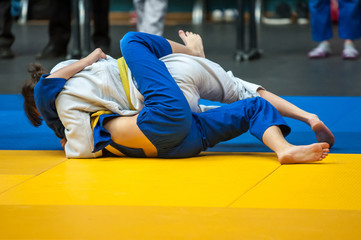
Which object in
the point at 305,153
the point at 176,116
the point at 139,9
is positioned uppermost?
the point at 139,9

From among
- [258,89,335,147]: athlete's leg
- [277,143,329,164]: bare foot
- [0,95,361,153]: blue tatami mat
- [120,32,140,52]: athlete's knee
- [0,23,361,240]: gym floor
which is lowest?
[0,95,361,153]: blue tatami mat

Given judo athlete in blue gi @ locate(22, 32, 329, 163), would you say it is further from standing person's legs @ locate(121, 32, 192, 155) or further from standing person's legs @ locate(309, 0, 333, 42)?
standing person's legs @ locate(309, 0, 333, 42)

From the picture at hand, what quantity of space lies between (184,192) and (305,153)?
0.52 m

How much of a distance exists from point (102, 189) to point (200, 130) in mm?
552

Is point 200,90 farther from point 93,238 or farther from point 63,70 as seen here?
point 93,238

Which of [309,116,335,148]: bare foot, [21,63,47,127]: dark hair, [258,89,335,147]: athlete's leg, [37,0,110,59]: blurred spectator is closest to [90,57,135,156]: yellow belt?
[21,63,47,127]: dark hair

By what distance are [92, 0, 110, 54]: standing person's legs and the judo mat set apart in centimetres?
334

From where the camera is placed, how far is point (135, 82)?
8.07 ft

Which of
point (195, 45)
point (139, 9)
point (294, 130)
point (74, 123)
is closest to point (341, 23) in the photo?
point (139, 9)

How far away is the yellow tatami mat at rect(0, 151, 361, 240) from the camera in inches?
65.3

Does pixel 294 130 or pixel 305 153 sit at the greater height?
pixel 305 153

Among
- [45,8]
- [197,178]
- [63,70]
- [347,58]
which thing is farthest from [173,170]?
[45,8]

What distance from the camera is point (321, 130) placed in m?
2.48

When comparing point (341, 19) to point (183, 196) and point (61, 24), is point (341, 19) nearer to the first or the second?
point (61, 24)
